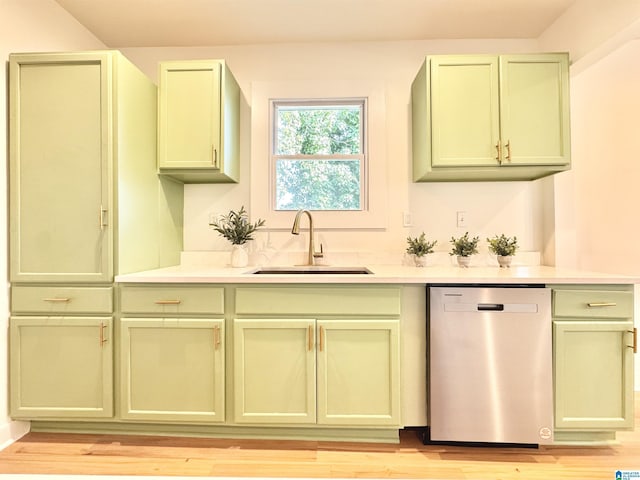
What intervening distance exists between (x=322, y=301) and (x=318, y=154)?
3.93 ft

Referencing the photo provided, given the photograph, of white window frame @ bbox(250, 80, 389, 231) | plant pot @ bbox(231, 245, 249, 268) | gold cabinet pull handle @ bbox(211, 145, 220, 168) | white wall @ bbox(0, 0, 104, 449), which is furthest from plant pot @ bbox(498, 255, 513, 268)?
white wall @ bbox(0, 0, 104, 449)

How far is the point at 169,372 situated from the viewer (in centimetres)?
187

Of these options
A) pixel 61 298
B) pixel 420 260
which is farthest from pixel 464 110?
pixel 61 298

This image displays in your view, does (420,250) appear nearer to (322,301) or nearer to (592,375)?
(322,301)

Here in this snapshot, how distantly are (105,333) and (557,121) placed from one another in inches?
105

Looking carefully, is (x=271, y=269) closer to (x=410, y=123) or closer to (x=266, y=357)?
(x=266, y=357)

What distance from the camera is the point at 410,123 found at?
2549 millimetres

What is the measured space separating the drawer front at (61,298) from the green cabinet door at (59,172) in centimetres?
6

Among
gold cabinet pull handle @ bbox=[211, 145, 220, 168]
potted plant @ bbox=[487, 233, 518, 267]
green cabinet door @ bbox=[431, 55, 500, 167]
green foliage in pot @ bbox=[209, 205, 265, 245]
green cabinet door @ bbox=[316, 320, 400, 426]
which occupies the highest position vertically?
green cabinet door @ bbox=[431, 55, 500, 167]

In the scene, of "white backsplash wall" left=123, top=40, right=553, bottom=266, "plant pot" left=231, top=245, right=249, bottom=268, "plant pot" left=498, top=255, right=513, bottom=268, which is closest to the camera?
"plant pot" left=498, top=255, right=513, bottom=268

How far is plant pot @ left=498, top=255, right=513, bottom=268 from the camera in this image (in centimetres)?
226

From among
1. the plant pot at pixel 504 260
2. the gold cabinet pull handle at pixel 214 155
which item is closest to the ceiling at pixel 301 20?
the gold cabinet pull handle at pixel 214 155

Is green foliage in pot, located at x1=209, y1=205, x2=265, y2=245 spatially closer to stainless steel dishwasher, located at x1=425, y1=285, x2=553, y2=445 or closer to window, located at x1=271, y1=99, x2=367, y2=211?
window, located at x1=271, y1=99, x2=367, y2=211

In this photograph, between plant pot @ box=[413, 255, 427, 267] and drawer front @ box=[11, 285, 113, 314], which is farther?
plant pot @ box=[413, 255, 427, 267]
